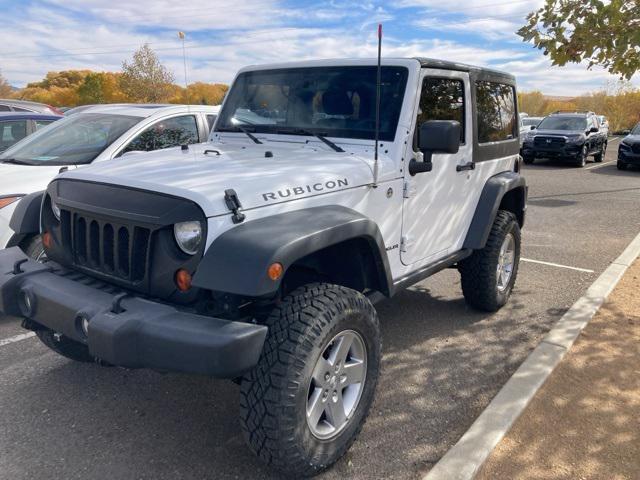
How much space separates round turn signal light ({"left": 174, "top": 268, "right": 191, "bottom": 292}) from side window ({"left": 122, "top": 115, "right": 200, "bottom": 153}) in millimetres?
3155

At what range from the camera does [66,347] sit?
11.7 ft

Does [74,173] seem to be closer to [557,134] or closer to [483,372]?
[483,372]

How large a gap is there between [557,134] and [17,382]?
18020mm

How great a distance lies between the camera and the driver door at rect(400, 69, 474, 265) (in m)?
3.53

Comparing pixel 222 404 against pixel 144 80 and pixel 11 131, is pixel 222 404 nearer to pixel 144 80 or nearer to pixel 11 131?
pixel 11 131

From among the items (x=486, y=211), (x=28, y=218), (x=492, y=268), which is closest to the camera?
(x=28, y=218)

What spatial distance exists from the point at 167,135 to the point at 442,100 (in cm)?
305

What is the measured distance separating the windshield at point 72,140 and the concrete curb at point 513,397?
158 inches

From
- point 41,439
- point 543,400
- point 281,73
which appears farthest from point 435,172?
point 41,439

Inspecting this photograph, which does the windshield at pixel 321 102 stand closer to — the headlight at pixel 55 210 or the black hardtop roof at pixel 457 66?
the black hardtop roof at pixel 457 66

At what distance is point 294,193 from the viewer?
2.73 m

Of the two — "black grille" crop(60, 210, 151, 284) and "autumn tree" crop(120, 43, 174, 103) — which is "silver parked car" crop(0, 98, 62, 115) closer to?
"black grille" crop(60, 210, 151, 284)

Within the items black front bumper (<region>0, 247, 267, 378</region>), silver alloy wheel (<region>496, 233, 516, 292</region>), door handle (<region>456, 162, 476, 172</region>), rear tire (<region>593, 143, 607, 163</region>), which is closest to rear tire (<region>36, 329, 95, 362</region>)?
black front bumper (<region>0, 247, 267, 378</region>)

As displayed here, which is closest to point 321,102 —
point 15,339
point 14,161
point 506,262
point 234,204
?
point 234,204
